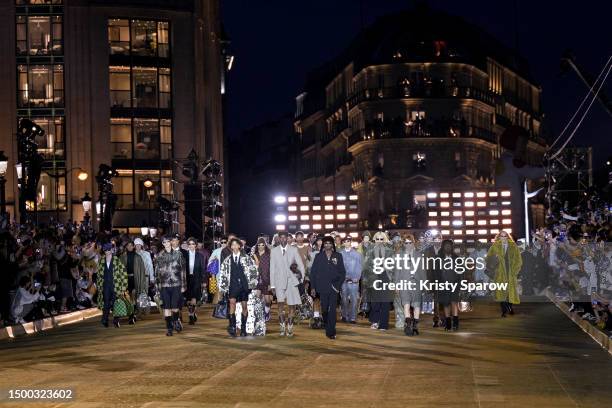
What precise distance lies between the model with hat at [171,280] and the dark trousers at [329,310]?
9.62ft

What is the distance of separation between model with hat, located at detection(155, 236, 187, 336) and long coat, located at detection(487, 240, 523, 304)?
25.8 feet

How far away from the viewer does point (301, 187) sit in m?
130

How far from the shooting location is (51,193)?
68.1m

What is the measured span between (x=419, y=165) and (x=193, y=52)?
2883cm

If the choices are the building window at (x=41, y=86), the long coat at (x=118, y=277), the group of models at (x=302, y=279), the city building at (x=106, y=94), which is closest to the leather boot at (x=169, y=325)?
the group of models at (x=302, y=279)

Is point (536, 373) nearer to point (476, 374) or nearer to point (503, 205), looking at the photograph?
point (476, 374)

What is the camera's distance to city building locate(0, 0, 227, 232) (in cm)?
6831

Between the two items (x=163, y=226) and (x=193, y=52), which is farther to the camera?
(x=193, y=52)

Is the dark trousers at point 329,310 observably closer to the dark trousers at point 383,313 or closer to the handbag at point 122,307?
the dark trousers at point 383,313

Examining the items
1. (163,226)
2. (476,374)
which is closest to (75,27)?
(163,226)

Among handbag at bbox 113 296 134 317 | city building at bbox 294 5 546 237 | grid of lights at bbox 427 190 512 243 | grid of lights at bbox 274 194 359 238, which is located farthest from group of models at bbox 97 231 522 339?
city building at bbox 294 5 546 237

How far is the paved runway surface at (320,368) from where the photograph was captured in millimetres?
14266

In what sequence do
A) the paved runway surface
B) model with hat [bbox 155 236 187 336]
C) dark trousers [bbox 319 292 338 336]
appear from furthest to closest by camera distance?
model with hat [bbox 155 236 187 336]
dark trousers [bbox 319 292 338 336]
the paved runway surface

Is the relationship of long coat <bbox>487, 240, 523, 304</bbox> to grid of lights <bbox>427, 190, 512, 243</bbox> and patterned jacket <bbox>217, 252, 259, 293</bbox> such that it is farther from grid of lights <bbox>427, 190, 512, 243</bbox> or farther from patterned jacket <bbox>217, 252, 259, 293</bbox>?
grid of lights <bbox>427, 190, 512, 243</bbox>
